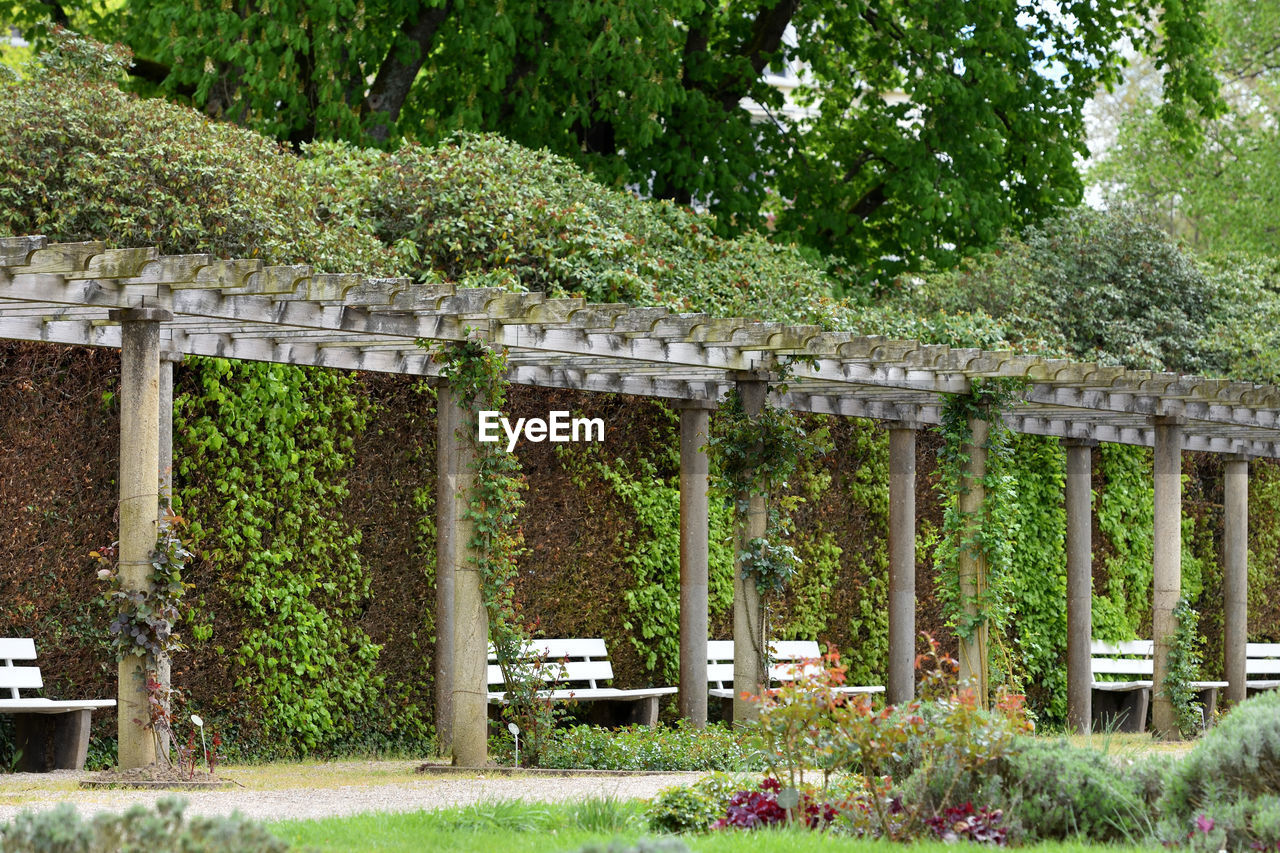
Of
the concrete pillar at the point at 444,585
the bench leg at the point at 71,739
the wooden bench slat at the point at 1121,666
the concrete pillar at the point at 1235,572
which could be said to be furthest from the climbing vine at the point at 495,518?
the concrete pillar at the point at 1235,572

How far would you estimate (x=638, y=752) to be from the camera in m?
9.18

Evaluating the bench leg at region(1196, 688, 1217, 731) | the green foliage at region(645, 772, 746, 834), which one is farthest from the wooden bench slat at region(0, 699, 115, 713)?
the bench leg at region(1196, 688, 1217, 731)

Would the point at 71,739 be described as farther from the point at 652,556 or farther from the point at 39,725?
the point at 652,556

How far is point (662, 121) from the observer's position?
19234mm

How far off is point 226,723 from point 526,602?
256 cm

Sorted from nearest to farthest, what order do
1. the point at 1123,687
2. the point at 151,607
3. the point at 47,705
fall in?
the point at 151,607 < the point at 47,705 < the point at 1123,687

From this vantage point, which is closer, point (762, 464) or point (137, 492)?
point (137, 492)

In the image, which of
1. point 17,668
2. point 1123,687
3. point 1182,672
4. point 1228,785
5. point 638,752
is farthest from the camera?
point 1123,687

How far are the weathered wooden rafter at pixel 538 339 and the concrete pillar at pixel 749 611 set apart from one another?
28 centimetres

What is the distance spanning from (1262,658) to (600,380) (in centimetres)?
968

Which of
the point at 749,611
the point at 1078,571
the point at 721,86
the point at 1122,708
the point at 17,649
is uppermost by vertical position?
the point at 721,86

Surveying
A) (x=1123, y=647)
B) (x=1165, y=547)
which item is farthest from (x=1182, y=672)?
(x=1123, y=647)

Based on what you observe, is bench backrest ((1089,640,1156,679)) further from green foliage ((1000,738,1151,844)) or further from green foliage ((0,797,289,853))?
green foliage ((0,797,289,853))

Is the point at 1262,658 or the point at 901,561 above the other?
the point at 901,561
